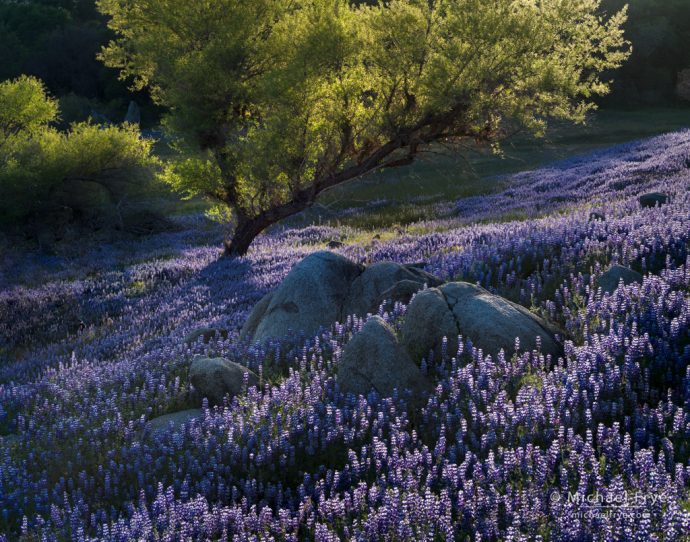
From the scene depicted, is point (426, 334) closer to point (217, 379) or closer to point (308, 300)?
point (217, 379)

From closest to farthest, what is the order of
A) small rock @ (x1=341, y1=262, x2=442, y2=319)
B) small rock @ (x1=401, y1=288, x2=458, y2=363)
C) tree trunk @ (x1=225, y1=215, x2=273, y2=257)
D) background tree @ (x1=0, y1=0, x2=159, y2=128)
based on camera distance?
small rock @ (x1=401, y1=288, x2=458, y2=363) → small rock @ (x1=341, y1=262, x2=442, y2=319) → tree trunk @ (x1=225, y1=215, x2=273, y2=257) → background tree @ (x1=0, y1=0, x2=159, y2=128)

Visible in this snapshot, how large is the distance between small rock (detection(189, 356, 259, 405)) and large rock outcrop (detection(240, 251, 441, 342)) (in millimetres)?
1404

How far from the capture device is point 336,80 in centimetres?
1577

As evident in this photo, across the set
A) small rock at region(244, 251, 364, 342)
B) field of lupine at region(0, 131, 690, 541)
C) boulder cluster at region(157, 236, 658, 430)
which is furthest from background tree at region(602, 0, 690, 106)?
boulder cluster at region(157, 236, 658, 430)

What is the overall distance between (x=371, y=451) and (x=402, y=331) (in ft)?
5.89

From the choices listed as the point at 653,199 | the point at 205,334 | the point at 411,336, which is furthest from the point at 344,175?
the point at 411,336

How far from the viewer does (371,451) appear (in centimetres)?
476

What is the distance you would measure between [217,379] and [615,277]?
429cm

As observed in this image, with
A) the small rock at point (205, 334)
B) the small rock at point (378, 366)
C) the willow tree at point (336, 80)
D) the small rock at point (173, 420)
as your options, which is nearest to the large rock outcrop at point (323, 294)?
the small rock at point (205, 334)

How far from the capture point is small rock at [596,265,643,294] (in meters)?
6.96

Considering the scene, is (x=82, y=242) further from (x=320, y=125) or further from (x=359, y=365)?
(x=359, y=365)

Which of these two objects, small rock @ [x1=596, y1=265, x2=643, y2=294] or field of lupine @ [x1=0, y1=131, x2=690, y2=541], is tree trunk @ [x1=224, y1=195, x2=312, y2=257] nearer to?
field of lupine @ [x1=0, y1=131, x2=690, y2=541]

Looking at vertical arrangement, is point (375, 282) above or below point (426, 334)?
above

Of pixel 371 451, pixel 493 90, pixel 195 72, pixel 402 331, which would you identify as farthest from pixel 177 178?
pixel 371 451
